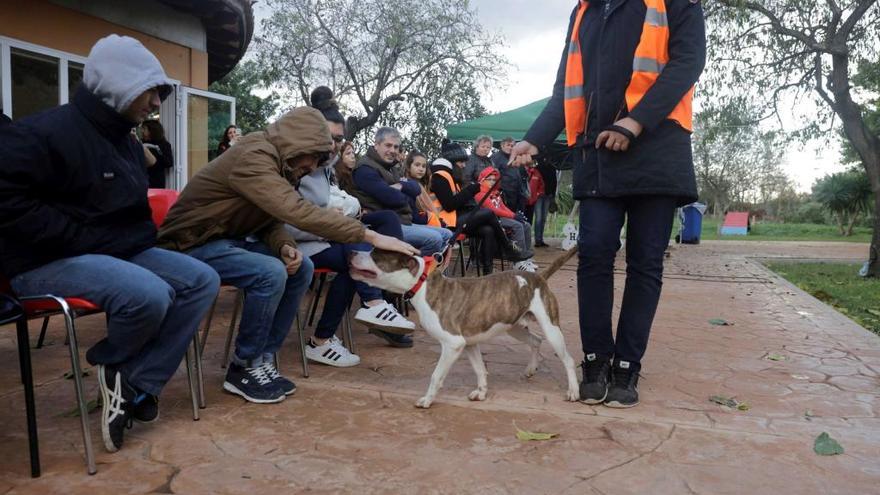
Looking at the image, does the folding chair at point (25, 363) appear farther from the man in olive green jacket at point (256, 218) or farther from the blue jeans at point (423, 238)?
the blue jeans at point (423, 238)

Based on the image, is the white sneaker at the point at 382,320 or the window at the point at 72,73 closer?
the white sneaker at the point at 382,320

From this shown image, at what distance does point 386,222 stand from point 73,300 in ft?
8.05

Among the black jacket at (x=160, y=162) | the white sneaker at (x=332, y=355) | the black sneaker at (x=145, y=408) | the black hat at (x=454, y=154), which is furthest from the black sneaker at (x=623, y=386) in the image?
the black jacket at (x=160, y=162)

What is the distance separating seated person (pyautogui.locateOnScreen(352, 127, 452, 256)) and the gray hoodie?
8.76 ft

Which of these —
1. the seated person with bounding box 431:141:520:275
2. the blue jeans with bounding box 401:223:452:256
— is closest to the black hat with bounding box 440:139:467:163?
the seated person with bounding box 431:141:520:275

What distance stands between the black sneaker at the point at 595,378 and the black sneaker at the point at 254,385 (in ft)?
5.03

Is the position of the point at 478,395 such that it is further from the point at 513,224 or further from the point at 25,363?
the point at 513,224

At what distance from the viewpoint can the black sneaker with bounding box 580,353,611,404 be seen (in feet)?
11.2

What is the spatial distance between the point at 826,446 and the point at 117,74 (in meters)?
3.25

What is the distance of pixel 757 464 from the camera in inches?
104

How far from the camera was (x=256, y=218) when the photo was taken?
11.2 ft

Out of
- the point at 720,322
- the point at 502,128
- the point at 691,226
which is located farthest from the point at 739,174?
the point at 720,322

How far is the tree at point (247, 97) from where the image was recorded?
73.7ft

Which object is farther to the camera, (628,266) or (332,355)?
(332,355)
